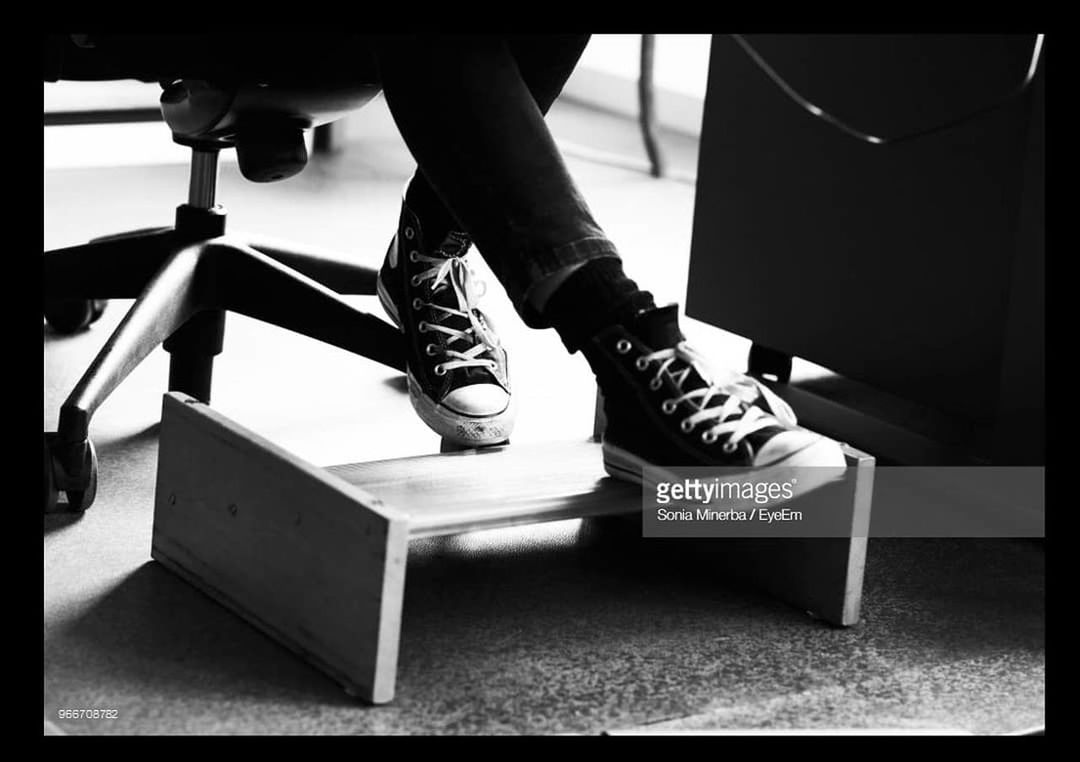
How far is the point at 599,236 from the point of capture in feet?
3.42

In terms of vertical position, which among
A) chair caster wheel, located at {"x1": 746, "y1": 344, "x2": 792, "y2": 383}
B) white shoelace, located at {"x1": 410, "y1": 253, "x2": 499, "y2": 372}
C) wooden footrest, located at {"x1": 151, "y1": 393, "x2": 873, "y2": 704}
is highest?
white shoelace, located at {"x1": 410, "y1": 253, "x2": 499, "y2": 372}

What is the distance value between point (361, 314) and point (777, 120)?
0.52 m

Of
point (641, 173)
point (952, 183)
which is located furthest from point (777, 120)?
point (641, 173)

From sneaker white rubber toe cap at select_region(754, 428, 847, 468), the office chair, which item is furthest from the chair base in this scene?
sneaker white rubber toe cap at select_region(754, 428, 847, 468)

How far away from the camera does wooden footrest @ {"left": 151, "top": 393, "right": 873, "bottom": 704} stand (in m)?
0.95

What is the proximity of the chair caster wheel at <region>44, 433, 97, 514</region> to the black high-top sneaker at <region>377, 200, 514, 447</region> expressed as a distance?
0.92ft

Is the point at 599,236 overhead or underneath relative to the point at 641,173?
overhead

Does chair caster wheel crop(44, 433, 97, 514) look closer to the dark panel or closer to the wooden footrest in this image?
the wooden footrest

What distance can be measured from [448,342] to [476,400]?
0.21ft

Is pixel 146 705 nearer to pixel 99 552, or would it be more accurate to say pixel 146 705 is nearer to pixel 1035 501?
pixel 99 552

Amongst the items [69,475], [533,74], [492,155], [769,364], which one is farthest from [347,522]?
[769,364]

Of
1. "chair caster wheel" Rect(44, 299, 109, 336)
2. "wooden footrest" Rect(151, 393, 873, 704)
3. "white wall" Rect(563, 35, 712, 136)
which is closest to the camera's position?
"wooden footrest" Rect(151, 393, 873, 704)

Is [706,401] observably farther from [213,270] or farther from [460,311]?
[213,270]
